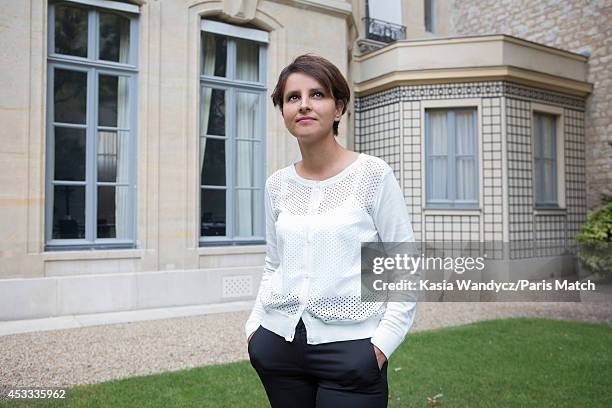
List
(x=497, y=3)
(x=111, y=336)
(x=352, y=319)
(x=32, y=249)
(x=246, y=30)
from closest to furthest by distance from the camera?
1. (x=352, y=319)
2. (x=111, y=336)
3. (x=32, y=249)
4. (x=246, y=30)
5. (x=497, y=3)

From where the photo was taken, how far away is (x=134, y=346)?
5.23 m

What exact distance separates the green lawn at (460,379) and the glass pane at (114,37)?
15.9 ft

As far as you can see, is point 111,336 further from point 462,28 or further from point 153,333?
point 462,28

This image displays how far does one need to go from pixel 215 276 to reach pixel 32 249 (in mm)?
2459

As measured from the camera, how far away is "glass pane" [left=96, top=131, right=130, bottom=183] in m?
7.11

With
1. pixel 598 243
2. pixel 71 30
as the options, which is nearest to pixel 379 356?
pixel 71 30

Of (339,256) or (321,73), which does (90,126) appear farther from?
(339,256)

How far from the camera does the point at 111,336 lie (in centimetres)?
562

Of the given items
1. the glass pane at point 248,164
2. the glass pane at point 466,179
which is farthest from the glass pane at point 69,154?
the glass pane at point 466,179

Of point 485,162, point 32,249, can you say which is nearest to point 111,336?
point 32,249

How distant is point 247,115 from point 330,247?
278 inches

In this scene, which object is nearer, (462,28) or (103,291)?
(103,291)

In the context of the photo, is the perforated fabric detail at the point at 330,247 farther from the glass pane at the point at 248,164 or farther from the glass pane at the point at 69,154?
the glass pane at the point at 248,164

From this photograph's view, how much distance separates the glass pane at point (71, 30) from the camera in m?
6.77
